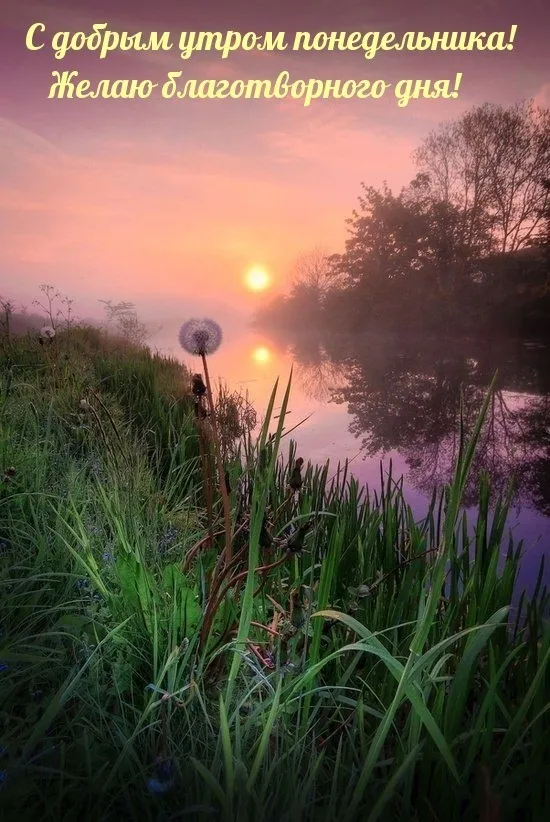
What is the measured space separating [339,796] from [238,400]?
4.37 metres

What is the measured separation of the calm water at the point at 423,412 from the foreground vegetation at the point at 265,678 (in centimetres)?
51

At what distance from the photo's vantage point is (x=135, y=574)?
155 cm

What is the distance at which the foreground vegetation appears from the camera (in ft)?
3.39

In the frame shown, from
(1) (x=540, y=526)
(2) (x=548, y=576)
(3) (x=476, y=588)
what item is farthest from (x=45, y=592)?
(1) (x=540, y=526)

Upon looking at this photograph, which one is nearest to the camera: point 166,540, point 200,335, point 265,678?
point 265,678

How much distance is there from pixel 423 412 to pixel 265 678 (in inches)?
431

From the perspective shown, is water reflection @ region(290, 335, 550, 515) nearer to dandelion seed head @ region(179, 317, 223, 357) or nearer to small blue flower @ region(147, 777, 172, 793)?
dandelion seed head @ region(179, 317, 223, 357)

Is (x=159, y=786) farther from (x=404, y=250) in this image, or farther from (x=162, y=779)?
(x=404, y=250)

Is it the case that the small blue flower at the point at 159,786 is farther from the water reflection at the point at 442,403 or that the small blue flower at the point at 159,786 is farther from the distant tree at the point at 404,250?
the distant tree at the point at 404,250

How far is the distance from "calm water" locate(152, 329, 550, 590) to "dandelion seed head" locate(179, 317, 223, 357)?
87mm

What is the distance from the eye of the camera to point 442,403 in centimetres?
1254

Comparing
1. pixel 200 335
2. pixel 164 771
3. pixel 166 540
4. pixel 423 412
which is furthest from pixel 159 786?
pixel 423 412

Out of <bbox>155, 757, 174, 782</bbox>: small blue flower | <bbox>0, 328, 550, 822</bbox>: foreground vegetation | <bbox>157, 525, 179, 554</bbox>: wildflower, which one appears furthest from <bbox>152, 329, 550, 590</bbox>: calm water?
<bbox>155, 757, 174, 782</bbox>: small blue flower

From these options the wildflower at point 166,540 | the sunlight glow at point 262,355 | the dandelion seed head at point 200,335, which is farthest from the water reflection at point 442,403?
the dandelion seed head at point 200,335
